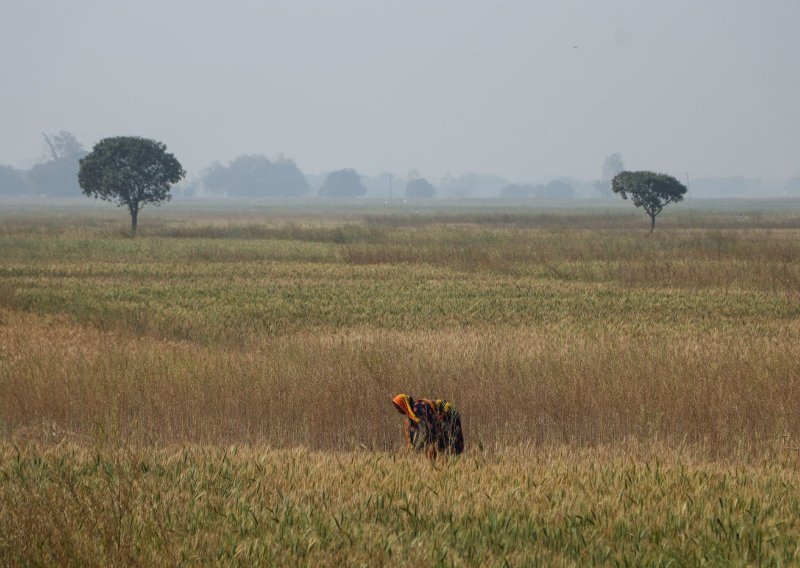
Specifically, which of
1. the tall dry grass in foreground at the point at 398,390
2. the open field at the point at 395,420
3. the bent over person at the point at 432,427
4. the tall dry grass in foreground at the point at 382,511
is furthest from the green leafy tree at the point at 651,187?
the tall dry grass in foreground at the point at 382,511

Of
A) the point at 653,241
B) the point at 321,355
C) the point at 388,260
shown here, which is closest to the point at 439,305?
the point at 321,355

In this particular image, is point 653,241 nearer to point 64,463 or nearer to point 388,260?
point 388,260

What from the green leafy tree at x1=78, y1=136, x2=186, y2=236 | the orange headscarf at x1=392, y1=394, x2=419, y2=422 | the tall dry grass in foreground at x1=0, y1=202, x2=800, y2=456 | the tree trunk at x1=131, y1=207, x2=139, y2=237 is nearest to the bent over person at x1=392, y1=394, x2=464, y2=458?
the orange headscarf at x1=392, y1=394, x2=419, y2=422

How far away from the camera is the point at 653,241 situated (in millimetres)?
45750

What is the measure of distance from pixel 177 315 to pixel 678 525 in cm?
1718

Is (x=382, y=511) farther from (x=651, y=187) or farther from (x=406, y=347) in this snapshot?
(x=651, y=187)

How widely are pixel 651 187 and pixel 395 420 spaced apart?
49235mm

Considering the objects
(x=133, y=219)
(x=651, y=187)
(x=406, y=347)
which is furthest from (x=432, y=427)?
(x=133, y=219)

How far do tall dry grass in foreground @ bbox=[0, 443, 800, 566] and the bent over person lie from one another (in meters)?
0.52

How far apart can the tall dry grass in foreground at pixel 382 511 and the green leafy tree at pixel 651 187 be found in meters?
50.7

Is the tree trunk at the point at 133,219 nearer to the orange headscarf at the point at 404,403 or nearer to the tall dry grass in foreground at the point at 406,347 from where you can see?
the tall dry grass in foreground at the point at 406,347

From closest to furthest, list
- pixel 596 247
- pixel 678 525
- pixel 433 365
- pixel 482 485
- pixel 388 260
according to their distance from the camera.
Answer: pixel 678 525, pixel 482 485, pixel 433 365, pixel 388 260, pixel 596 247

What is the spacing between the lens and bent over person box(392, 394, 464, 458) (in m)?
9.03

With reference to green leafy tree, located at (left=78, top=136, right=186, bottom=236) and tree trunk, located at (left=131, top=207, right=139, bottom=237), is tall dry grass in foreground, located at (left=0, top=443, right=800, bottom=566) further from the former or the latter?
green leafy tree, located at (left=78, top=136, right=186, bottom=236)
